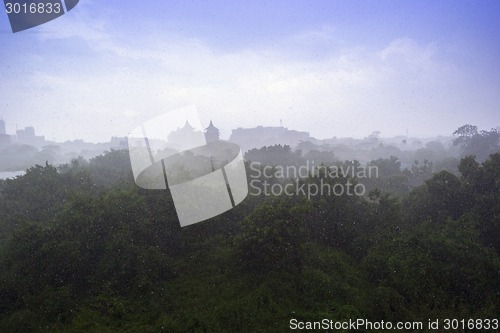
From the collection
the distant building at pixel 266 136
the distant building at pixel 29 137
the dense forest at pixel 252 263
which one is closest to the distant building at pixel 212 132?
the dense forest at pixel 252 263

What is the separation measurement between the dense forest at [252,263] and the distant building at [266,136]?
107654 mm

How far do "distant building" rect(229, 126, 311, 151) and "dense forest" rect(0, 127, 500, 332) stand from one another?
353 ft

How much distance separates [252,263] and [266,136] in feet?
402

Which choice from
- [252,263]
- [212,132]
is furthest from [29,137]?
[252,263]

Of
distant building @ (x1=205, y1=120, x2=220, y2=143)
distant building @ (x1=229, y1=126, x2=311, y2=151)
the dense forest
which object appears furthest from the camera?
distant building @ (x1=229, y1=126, x2=311, y2=151)

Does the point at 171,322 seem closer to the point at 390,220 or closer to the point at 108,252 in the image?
the point at 108,252

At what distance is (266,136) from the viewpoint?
132875 mm

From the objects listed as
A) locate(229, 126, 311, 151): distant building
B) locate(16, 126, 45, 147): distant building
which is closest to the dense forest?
locate(229, 126, 311, 151): distant building

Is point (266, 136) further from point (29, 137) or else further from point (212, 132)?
point (29, 137)

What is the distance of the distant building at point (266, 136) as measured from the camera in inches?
4926

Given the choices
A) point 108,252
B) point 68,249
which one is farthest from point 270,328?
point 68,249

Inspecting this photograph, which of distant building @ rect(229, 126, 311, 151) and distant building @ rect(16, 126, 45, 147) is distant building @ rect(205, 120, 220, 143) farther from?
distant building @ rect(16, 126, 45, 147)

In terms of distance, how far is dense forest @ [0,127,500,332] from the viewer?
32.0ft

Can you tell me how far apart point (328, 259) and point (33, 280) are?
11445mm
